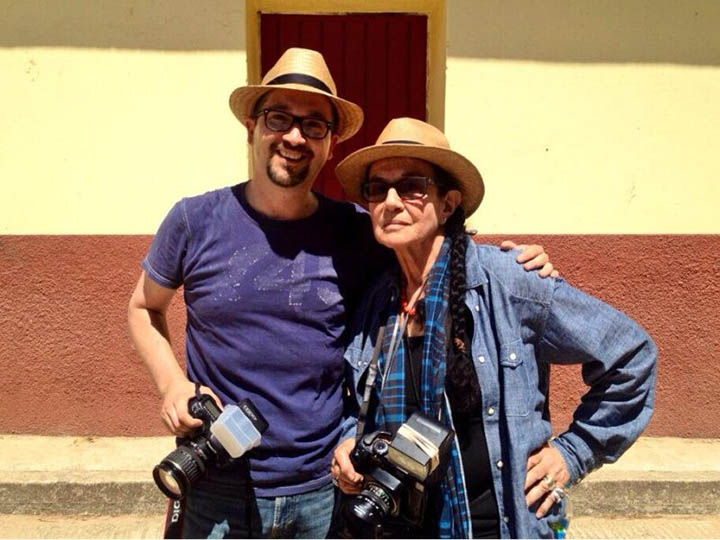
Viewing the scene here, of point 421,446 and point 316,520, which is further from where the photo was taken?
point 316,520

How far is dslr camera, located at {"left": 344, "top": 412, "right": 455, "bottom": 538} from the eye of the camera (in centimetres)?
149

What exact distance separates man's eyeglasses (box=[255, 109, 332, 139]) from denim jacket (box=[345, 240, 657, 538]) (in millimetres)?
555

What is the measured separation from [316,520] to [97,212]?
2.66 m

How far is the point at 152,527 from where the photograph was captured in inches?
134

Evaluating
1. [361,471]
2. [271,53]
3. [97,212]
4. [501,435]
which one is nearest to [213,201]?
[361,471]

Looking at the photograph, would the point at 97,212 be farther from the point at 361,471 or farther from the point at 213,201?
the point at 361,471

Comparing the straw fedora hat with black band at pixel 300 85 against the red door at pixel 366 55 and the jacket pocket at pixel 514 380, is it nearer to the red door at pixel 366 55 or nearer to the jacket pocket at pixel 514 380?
the jacket pocket at pixel 514 380

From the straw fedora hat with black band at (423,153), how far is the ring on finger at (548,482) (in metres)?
0.75

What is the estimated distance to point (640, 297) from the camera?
3879 mm

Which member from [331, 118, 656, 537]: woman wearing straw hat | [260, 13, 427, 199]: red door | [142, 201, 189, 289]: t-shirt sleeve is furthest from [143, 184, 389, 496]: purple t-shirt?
[260, 13, 427, 199]: red door

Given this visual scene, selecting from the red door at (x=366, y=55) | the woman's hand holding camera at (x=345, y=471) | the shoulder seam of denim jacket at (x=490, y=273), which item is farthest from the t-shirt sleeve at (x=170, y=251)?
the red door at (x=366, y=55)

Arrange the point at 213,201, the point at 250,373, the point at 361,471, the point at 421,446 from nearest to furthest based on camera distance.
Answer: the point at 421,446, the point at 361,471, the point at 250,373, the point at 213,201

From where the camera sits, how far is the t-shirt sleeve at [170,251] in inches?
74.3

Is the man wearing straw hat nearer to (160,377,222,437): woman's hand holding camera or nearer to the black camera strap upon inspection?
(160,377,222,437): woman's hand holding camera
